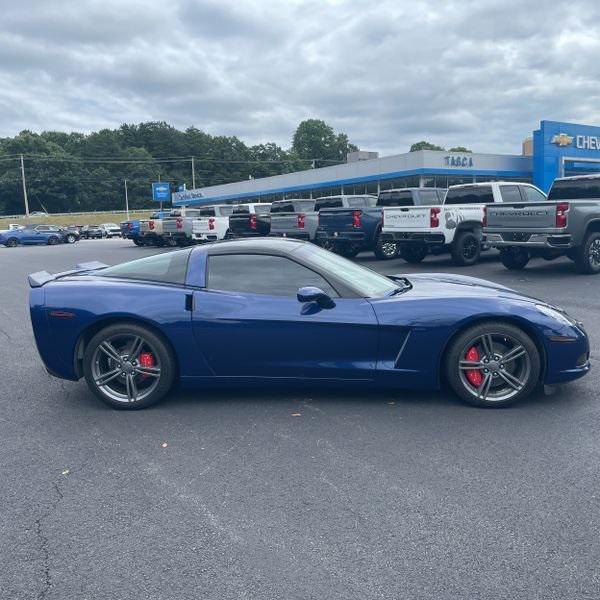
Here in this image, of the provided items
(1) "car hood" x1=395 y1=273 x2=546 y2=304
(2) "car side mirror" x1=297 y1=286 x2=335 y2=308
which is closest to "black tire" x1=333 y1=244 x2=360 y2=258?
(1) "car hood" x1=395 y1=273 x2=546 y2=304

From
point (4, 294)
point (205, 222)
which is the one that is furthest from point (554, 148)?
point (4, 294)

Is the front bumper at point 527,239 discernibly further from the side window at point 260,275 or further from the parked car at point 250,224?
the parked car at point 250,224

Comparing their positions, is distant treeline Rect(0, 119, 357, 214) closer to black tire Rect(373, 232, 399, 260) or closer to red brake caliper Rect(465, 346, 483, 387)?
black tire Rect(373, 232, 399, 260)

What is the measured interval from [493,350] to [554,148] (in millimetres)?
35228

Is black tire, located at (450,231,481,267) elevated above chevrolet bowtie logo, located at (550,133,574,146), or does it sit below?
below

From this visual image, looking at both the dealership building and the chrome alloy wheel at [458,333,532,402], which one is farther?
the dealership building

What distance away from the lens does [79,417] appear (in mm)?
4602

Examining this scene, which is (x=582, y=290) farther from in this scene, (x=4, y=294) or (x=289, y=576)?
(x=4, y=294)

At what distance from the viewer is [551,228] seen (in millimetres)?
11102

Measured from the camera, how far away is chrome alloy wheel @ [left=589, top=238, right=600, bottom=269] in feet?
38.1

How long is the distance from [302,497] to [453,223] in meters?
11.1

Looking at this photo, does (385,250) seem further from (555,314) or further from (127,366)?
(127,366)

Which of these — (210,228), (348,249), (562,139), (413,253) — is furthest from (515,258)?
(562,139)

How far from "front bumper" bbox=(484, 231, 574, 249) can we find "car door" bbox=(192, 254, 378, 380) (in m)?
7.85
